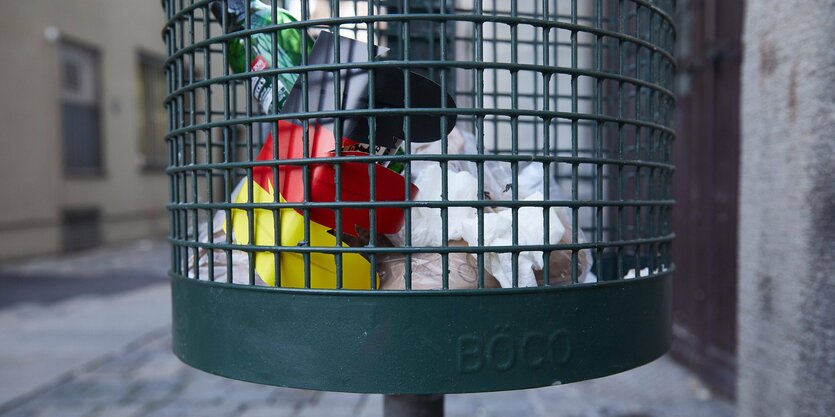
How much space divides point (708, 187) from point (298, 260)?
312 centimetres

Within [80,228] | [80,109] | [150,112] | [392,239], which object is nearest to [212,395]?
[392,239]

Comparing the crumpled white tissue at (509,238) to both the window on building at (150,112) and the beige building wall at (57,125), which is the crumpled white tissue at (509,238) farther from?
the window on building at (150,112)

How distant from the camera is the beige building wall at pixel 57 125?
9.18 m

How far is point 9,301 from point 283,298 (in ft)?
20.9

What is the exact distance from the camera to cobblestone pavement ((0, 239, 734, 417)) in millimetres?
3385

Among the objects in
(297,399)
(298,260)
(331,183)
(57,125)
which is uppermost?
(57,125)

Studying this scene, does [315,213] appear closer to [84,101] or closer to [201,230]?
[201,230]

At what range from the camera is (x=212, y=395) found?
3641 millimetres

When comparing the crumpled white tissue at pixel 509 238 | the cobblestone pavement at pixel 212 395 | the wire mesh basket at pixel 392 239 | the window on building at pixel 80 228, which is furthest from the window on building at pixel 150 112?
the crumpled white tissue at pixel 509 238

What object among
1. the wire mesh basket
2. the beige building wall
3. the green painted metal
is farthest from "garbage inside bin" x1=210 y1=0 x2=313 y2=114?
the beige building wall

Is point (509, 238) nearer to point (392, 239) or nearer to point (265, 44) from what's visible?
point (392, 239)

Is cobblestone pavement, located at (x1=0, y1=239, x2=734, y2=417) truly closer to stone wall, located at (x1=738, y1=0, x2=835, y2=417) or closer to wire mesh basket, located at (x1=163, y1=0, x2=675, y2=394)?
stone wall, located at (x1=738, y1=0, x2=835, y2=417)

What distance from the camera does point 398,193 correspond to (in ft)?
3.72

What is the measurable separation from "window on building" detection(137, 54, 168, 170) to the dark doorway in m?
10.6
